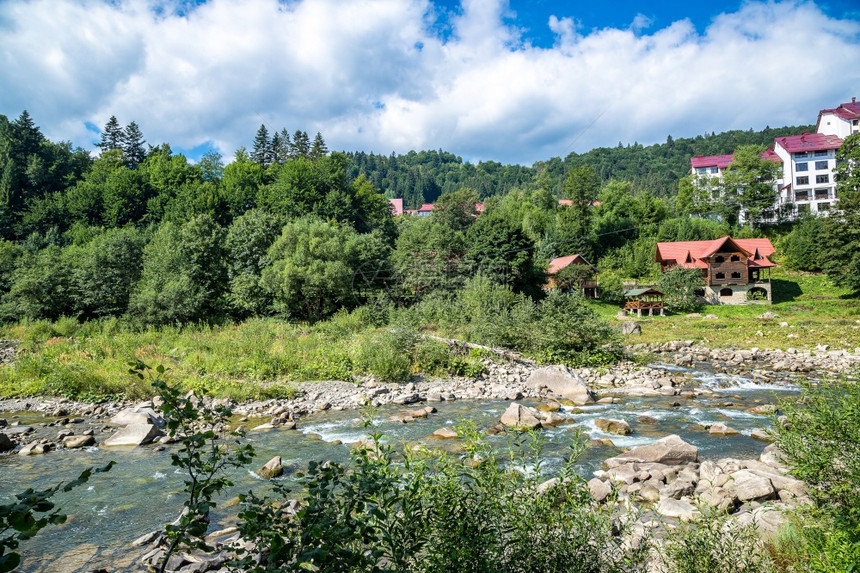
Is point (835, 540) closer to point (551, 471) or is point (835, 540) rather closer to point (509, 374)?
point (551, 471)

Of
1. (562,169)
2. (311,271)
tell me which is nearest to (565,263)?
(311,271)

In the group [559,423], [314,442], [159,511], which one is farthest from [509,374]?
[159,511]

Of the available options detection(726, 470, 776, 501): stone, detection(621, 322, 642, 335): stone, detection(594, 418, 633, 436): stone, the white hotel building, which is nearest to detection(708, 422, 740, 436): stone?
detection(594, 418, 633, 436): stone

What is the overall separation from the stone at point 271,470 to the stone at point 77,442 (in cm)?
563

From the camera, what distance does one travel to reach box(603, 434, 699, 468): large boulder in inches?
385

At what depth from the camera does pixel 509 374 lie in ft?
65.8

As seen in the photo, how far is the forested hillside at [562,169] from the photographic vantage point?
396 feet

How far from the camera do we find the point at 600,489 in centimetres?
802

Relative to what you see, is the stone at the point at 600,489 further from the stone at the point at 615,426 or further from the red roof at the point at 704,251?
the red roof at the point at 704,251

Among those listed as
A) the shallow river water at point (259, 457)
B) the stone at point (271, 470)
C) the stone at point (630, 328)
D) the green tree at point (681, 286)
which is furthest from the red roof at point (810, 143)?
the stone at point (271, 470)

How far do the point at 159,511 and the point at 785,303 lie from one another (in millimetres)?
48611

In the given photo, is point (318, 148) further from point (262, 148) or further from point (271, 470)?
point (271, 470)

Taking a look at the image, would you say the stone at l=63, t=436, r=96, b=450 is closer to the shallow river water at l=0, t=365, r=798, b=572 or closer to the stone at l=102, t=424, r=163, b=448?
the stone at l=102, t=424, r=163, b=448

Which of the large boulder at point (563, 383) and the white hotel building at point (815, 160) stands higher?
the white hotel building at point (815, 160)
